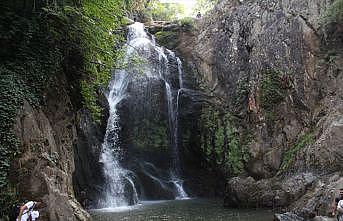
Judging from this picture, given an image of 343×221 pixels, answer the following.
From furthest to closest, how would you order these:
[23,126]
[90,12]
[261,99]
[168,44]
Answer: [168,44]
[261,99]
[90,12]
[23,126]

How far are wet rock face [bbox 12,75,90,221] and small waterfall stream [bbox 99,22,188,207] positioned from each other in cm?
836

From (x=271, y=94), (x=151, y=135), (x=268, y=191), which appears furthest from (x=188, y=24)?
(x=268, y=191)

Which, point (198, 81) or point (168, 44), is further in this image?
point (168, 44)

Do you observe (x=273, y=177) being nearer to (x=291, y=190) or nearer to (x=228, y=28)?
(x=291, y=190)

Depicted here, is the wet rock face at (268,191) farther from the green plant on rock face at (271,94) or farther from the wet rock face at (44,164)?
the wet rock face at (44,164)

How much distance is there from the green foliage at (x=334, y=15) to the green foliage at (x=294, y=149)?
20.2 feet

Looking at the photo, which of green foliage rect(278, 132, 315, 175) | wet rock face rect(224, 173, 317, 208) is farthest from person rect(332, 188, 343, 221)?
green foliage rect(278, 132, 315, 175)

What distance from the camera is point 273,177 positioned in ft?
66.9

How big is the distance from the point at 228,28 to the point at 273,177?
42.0ft

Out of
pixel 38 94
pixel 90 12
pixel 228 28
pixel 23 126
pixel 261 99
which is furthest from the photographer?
pixel 228 28

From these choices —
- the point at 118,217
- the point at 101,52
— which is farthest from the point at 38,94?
the point at 118,217

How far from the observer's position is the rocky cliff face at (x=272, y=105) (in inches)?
707

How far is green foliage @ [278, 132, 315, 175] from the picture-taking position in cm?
1971

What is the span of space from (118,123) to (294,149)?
12372 millimetres
